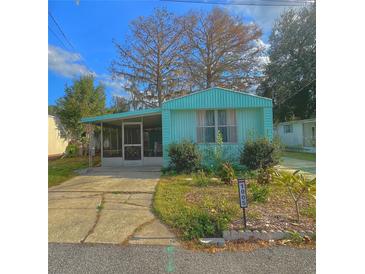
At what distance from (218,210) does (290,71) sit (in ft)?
76.2

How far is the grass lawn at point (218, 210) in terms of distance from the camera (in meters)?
3.38

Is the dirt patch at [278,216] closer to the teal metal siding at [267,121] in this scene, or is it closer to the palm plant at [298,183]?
the palm plant at [298,183]

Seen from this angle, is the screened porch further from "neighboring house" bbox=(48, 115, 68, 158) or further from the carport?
"neighboring house" bbox=(48, 115, 68, 158)

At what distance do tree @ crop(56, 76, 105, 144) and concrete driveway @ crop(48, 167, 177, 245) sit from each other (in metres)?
11.6

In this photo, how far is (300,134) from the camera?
18.8 meters

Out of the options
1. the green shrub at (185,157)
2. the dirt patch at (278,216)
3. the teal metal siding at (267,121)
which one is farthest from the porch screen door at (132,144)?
the dirt patch at (278,216)

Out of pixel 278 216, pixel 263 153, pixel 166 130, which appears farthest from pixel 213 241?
pixel 166 130

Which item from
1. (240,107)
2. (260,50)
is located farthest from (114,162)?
(260,50)

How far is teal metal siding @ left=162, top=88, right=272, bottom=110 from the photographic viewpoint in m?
8.70

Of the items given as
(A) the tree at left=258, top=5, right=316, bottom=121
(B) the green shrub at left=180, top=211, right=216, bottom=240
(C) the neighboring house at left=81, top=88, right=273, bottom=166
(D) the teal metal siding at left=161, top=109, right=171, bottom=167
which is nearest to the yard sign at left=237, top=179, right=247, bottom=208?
(B) the green shrub at left=180, top=211, right=216, bottom=240

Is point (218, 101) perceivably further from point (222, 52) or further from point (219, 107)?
point (222, 52)

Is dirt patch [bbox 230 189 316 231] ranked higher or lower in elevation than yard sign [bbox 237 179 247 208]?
lower
